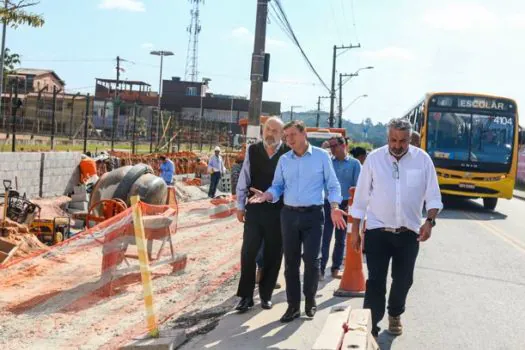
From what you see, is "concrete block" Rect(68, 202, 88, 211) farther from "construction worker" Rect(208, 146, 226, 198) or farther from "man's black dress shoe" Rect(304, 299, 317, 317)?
"man's black dress shoe" Rect(304, 299, 317, 317)

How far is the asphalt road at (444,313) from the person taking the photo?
19.7ft

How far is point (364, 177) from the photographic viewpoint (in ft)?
19.0

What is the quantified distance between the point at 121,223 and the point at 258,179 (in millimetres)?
2193

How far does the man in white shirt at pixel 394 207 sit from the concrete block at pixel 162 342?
1600 mm

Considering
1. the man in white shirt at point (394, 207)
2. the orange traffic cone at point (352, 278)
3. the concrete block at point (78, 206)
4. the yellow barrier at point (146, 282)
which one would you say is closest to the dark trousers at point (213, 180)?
the concrete block at point (78, 206)

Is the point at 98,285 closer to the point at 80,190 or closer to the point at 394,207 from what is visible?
the point at 394,207

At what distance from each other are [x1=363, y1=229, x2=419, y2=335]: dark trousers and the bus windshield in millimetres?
14978

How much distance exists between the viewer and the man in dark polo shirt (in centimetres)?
686

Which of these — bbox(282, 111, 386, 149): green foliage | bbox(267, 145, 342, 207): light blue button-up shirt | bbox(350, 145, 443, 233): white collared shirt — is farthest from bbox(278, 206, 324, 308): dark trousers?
bbox(282, 111, 386, 149): green foliage

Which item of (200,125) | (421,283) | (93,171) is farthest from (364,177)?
(200,125)

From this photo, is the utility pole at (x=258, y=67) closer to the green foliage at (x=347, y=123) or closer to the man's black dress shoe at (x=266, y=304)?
the man's black dress shoe at (x=266, y=304)

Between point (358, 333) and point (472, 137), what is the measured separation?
17.4 meters

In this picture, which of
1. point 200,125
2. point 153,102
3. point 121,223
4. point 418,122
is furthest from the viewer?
point 153,102

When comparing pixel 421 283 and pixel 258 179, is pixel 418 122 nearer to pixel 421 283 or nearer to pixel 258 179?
pixel 421 283
